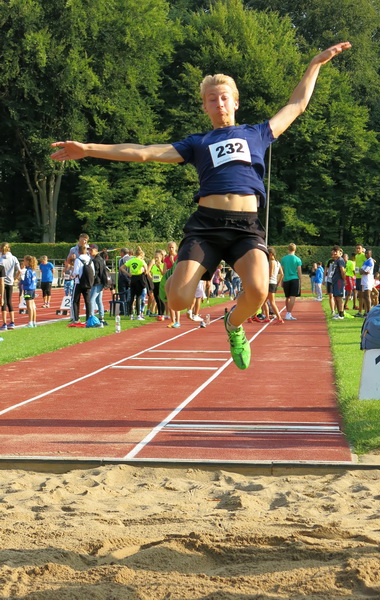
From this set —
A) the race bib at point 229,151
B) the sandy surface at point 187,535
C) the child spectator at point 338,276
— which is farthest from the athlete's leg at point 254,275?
the child spectator at point 338,276

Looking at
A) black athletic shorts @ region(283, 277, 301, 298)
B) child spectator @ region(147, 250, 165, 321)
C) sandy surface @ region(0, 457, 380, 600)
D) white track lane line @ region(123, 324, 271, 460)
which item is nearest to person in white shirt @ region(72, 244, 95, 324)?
child spectator @ region(147, 250, 165, 321)

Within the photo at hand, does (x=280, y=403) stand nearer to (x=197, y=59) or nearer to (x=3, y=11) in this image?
(x=3, y=11)

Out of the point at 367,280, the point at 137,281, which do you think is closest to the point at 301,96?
the point at 137,281

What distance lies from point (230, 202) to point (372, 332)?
10.1 feet

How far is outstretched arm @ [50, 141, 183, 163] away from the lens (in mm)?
5117

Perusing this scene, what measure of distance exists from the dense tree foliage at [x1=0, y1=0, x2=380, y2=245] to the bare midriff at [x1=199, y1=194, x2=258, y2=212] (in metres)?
43.7

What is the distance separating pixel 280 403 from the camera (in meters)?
9.35

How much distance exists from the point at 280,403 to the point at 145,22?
48.9 m

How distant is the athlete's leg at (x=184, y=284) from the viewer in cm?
530

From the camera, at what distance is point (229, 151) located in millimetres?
5301

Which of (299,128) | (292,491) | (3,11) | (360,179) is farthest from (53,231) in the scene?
(292,491)

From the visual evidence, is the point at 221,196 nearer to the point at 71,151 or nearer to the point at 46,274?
the point at 71,151

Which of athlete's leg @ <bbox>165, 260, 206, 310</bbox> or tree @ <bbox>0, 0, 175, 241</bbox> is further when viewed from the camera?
tree @ <bbox>0, 0, 175, 241</bbox>

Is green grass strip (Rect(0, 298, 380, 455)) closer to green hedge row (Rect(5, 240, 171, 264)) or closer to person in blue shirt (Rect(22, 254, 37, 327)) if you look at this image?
person in blue shirt (Rect(22, 254, 37, 327))
